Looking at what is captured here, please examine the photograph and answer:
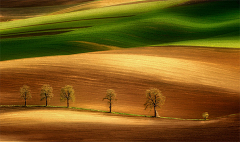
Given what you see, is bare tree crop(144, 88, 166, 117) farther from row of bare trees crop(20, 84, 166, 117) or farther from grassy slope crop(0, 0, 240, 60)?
grassy slope crop(0, 0, 240, 60)

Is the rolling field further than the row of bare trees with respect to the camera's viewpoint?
No

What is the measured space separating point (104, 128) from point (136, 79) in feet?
33.4

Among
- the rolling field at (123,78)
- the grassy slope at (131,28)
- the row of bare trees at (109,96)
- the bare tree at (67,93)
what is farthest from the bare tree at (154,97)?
the grassy slope at (131,28)

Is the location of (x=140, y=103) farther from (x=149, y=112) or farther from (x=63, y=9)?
(x=63, y=9)

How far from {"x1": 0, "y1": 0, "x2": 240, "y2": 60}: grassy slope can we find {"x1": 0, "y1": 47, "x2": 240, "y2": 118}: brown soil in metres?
10.1

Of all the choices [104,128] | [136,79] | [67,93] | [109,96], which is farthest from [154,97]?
[67,93]

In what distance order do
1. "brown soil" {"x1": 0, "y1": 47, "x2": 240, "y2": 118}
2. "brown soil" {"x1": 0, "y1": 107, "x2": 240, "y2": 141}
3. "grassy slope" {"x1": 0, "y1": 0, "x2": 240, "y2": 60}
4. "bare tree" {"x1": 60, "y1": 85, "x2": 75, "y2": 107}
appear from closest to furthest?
"brown soil" {"x1": 0, "y1": 107, "x2": 240, "y2": 141} < "bare tree" {"x1": 60, "y1": 85, "x2": 75, "y2": 107} < "brown soil" {"x1": 0, "y1": 47, "x2": 240, "y2": 118} < "grassy slope" {"x1": 0, "y1": 0, "x2": 240, "y2": 60}

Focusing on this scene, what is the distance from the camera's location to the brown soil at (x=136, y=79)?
26000mm

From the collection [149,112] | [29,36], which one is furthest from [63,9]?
[149,112]

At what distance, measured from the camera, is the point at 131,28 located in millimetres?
55312

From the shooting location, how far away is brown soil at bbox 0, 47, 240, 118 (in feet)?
85.3

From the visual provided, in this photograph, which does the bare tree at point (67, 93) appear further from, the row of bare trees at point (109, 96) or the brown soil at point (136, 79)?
the brown soil at point (136, 79)

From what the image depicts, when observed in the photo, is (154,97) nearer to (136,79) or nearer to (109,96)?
(109,96)

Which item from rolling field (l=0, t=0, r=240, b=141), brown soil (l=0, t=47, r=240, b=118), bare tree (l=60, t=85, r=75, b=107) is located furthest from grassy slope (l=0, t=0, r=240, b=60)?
bare tree (l=60, t=85, r=75, b=107)
